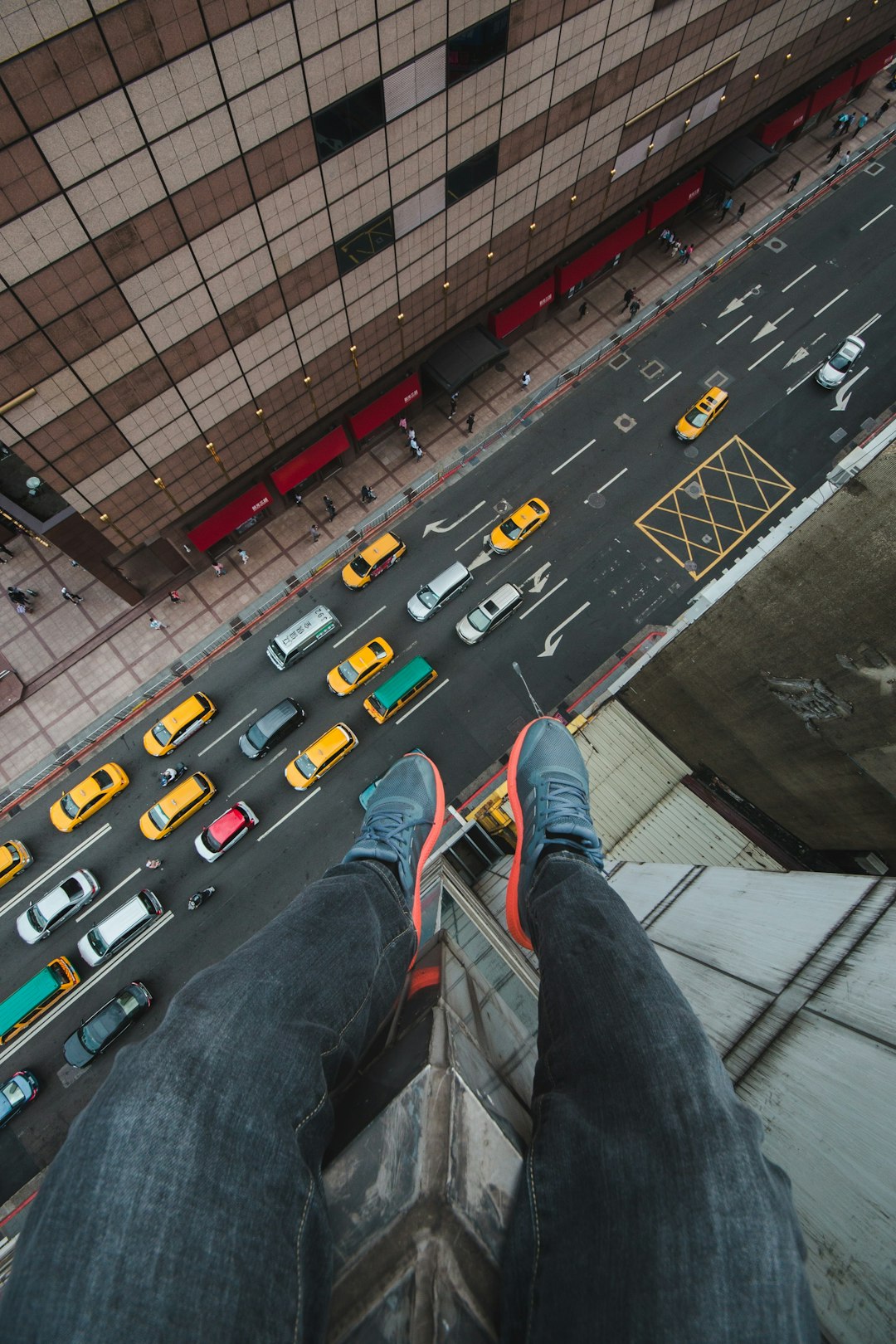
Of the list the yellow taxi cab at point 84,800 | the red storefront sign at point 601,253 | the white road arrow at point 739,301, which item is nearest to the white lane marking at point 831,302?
the white road arrow at point 739,301

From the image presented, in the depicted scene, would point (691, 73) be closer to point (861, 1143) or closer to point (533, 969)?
point (533, 969)

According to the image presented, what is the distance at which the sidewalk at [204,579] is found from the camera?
3144 cm

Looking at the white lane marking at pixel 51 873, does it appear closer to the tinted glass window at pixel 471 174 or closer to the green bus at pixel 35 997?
the green bus at pixel 35 997

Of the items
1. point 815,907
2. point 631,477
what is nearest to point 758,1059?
point 815,907

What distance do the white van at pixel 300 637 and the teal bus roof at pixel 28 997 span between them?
49.9 ft

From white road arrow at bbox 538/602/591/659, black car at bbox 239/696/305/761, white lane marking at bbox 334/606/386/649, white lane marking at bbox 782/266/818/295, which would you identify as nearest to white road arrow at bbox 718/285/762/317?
white lane marking at bbox 782/266/818/295

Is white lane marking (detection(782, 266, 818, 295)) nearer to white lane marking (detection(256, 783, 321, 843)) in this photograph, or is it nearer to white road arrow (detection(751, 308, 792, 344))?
white road arrow (detection(751, 308, 792, 344))

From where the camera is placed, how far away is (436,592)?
32.5 m

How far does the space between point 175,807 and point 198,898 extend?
12.8 ft

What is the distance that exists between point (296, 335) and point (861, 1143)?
2692 cm

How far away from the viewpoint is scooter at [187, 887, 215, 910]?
28547mm

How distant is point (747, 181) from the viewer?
137ft

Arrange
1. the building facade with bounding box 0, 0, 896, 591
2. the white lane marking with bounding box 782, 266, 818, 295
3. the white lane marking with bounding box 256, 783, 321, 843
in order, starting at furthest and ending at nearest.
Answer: the white lane marking with bounding box 782, 266, 818, 295, the white lane marking with bounding box 256, 783, 321, 843, the building facade with bounding box 0, 0, 896, 591

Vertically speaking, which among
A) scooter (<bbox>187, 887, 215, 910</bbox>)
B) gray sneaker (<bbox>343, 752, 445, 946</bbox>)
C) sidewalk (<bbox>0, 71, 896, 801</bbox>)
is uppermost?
sidewalk (<bbox>0, 71, 896, 801</bbox>)
